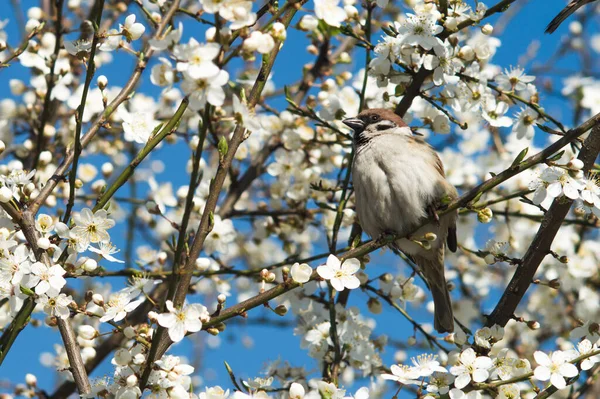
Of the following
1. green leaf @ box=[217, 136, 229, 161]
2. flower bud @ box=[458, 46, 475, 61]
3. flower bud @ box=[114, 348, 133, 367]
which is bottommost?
flower bud @ box=[114, 348, 133, 367]

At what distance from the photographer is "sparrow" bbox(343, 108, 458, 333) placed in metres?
4.39

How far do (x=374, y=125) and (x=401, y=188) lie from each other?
611 millimetres

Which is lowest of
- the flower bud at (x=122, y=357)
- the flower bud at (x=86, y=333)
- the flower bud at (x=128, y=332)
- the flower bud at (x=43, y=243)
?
the flower bud at (x=122, y=357)

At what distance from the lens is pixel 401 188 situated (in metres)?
4.43

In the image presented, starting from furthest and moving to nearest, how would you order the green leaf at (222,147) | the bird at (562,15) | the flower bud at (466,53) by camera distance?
1. the flower bud at (466,53)
2. the bird at (562,15)
3. the green leaf at (222,147)

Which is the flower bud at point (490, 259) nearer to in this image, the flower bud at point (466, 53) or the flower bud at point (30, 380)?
the flower bud at point (466, 53)

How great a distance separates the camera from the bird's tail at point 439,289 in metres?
4.80

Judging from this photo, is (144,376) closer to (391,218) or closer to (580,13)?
(391,218)

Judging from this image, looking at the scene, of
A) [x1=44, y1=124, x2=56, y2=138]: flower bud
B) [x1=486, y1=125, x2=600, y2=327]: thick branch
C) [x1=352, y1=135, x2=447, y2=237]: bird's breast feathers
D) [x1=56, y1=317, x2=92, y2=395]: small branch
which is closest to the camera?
[x1=56, y1=317, x2=92, y2=395]: small branch

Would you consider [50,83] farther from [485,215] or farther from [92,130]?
[485,215]

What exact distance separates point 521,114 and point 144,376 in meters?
2.54

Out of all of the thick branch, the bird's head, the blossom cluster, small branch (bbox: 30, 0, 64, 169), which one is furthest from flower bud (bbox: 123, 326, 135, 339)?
the bird's head

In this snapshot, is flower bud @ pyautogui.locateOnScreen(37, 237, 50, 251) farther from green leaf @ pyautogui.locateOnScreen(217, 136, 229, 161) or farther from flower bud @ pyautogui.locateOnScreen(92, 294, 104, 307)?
green leaf @ pyautogui.locateOnScreen(217, 136, 229, 161)

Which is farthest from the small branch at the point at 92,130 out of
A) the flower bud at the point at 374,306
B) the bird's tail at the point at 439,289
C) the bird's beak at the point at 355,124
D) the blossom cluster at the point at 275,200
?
the bird's tail at the point at 439,289
